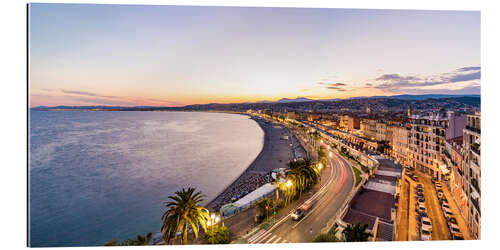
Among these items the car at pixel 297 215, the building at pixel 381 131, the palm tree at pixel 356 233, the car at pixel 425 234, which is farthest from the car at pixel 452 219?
the building at pixel 381 131

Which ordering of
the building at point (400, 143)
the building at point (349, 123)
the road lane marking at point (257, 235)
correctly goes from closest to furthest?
the road lane marking at point (257, 235), the building at point (400, 143), the building at point (349, 123)

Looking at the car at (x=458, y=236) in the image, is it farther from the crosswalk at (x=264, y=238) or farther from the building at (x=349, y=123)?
the building at (x=349, y=123)

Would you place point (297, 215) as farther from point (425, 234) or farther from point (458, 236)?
point (458, 236)

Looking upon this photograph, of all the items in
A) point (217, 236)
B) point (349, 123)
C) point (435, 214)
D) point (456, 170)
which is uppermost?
point (349, 123)

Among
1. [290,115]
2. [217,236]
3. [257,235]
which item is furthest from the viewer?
[290,115]

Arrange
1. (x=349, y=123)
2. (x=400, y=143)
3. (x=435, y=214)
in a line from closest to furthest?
(x=435, y=214) → (x=400, y=143) → (x=349, y=123)

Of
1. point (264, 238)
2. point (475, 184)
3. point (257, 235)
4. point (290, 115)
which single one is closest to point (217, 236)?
point (257, 235)

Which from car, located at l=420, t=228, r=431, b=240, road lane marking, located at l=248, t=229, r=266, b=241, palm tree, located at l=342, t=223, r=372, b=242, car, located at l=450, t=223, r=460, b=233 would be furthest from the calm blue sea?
car, located at l=450, t=223, r=460, b=233
